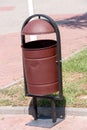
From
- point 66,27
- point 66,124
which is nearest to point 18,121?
point 66,124

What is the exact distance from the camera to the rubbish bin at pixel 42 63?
7148 mm

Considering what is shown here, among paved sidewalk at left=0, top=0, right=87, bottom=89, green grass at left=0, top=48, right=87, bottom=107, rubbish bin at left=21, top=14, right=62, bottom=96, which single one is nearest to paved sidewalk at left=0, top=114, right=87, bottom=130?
green grass at left=0, top=48, right=87, bottom=107

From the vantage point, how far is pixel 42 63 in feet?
23.5

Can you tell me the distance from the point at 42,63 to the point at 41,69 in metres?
0.09

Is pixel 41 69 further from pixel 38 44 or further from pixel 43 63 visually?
pixel 38 44

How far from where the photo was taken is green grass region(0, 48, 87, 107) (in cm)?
801

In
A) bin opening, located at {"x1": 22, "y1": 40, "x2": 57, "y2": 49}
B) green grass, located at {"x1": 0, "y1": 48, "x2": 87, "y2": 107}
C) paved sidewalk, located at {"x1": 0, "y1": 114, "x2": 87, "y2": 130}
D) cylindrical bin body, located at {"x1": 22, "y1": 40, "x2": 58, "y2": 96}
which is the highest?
bin opening, located at {"x1": 22, "y1": 40, "x2": 57, "y2": 49}

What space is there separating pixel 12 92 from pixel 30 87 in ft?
4.97

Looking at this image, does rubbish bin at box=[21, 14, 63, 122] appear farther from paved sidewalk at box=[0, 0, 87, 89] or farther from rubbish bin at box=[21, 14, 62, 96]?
paved sidewalk at box=[0, 0, 87, 89]

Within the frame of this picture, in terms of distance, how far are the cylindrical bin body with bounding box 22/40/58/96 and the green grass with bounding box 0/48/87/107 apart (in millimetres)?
708

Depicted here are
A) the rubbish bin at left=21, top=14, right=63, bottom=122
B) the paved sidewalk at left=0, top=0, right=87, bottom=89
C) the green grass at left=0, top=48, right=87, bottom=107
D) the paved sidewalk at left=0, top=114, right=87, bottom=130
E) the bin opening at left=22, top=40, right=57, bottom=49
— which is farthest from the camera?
the paved sidewalk at left=0, top=0, right=87, bottom=89

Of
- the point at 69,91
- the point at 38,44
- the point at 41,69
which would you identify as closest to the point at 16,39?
the point at 69,91

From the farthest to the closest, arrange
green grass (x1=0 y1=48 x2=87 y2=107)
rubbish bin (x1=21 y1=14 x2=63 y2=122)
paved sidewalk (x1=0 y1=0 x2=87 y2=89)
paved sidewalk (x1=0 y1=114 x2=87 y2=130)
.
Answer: paved sidewalk (x1=0 y1=0 x2=87 y2=89) < green grass (x1=0 y1=48 x2=87 y2=107) < paved sidewalk (x1=0 y1=114 x2=87 y2=130) < rubbish bin (x1=21 y1=14 x2=63 y2=122)

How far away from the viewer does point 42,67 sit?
23.5 ft
